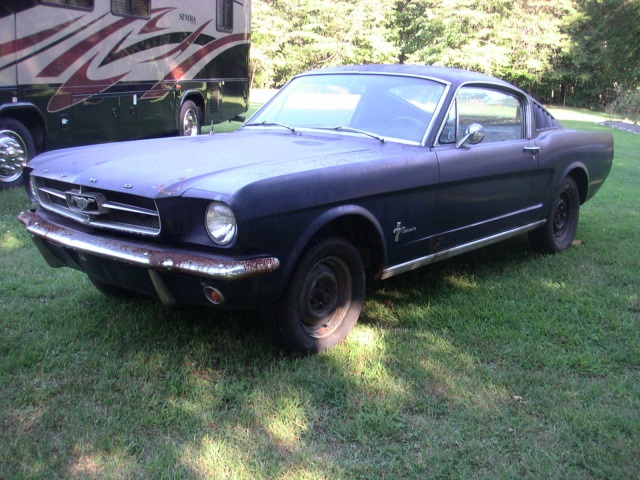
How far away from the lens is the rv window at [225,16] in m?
11.4

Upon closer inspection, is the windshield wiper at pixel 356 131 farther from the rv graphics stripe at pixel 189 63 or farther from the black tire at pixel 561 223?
the rv graphics stripe at pixel 189 63

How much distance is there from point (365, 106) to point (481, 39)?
3457cm

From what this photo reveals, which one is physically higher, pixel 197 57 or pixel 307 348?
pixel 197 57

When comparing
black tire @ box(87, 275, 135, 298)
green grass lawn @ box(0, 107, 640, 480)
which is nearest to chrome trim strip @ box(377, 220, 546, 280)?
green grass lawn @ box(0, 107, 640, 480)

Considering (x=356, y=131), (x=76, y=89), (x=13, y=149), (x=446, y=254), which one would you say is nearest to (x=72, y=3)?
(x=76, y=89)

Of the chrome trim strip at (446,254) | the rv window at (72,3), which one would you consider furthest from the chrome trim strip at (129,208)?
the rv window at (72,3)

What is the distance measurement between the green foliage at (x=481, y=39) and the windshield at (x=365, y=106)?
30528 millimetres

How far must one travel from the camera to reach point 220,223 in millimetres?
2982

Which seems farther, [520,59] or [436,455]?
[520,59]

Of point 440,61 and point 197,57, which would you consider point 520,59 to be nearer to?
point 440,61

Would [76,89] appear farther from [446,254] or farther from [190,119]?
[446,254]

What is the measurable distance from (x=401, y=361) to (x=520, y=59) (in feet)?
118

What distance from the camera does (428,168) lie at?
396cm

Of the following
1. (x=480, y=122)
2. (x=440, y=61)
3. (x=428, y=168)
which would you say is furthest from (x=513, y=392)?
(x=440, y=61)
